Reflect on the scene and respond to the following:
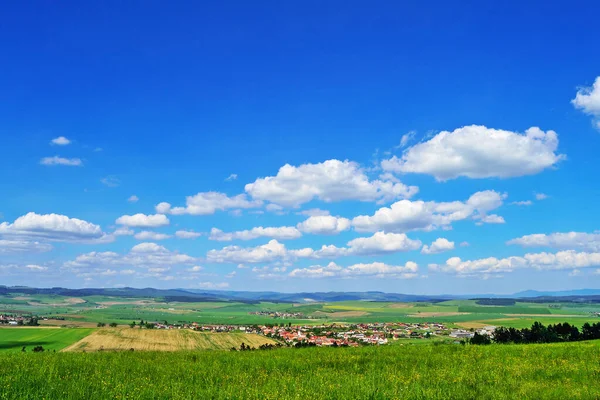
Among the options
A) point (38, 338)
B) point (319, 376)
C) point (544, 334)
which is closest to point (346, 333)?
point (544, 334)

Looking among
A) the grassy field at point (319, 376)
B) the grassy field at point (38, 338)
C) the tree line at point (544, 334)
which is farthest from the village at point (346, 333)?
the grassy field at point (319, 376)

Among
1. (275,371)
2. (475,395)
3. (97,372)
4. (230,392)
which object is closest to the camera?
(230,392)

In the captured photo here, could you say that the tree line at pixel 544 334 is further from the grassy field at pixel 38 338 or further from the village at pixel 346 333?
the grassy field at pixel 38 338

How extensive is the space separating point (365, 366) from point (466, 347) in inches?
349

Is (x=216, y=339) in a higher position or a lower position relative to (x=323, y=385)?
lower

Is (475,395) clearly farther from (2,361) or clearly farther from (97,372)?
(2,361)

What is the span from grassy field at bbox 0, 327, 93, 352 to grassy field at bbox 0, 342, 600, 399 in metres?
74.6

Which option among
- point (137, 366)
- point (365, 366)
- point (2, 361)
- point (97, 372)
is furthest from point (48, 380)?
point (365, 366)

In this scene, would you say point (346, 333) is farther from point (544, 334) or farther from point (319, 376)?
point (319, 376)

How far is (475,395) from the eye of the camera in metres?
10.3

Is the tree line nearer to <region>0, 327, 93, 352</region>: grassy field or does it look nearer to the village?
the village

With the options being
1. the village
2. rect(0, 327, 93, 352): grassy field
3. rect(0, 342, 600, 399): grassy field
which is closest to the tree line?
the village

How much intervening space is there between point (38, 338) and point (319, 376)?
104721 millimetres

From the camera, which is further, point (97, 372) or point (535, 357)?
point (535, 357)
